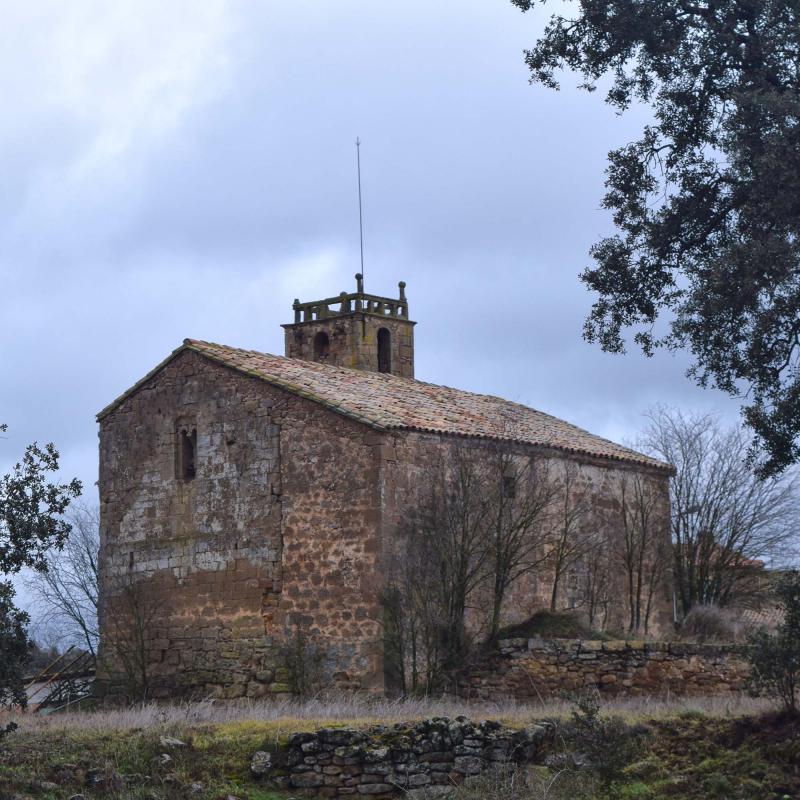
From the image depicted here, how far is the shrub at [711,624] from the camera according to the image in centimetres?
3158

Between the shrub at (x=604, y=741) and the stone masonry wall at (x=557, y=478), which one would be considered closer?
the shrub at (x=604, y=741)

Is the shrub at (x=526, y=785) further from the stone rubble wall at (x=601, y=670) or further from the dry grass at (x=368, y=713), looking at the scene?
the stone rubble wall at (x=601, y=670)

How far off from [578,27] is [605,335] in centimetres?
434

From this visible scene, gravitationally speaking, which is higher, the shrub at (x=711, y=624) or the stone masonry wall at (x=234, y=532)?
the stone masonry wall at (x=234, y=532)

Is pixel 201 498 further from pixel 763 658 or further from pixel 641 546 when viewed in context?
pixel 763 658

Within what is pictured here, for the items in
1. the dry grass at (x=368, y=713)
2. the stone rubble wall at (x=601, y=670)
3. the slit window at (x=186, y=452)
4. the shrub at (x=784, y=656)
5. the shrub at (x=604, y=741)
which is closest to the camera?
the shrub at (x=604, y=741)

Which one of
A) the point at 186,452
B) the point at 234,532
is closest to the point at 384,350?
the point at 186,452

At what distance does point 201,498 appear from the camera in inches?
1179

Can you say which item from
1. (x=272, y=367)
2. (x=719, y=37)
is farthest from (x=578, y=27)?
(x=272, y=367)

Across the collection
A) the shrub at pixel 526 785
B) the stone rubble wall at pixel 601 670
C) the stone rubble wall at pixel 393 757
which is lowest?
the shrub at pixel 526 785

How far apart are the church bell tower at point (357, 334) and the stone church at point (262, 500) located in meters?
8.42

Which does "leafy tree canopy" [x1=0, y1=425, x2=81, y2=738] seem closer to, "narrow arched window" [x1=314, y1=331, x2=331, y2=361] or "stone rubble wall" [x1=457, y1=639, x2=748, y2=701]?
"stone rubble wall" [x1=457, y1=639, x2=748, y2=701]

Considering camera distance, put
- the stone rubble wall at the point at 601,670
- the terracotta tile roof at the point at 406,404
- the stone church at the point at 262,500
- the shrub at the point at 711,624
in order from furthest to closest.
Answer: the shrub at the point at 711,624, the terracotta tile roof at the point at 406,404, the stone church at the point at 262,500, the stone rubble wall at the point at 601,670

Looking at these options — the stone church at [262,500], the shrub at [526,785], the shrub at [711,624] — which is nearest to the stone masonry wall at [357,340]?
the stone church at [262,500]
